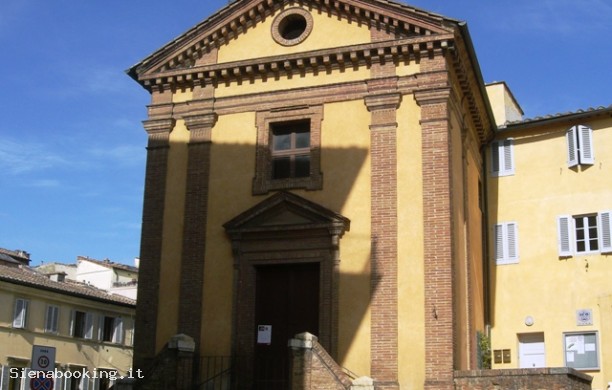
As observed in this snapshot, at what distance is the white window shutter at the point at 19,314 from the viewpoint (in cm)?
3625

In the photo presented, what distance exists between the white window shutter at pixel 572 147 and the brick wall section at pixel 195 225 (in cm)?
1012

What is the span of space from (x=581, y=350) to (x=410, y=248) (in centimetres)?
665

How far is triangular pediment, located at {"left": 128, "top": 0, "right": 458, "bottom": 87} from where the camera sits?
2023cm

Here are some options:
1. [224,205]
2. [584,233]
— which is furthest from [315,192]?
[584,233]

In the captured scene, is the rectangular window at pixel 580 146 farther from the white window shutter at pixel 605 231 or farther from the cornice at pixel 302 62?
the cornice at pixel 302 62

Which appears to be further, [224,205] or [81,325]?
[81,325]

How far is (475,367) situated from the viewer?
20859 millimetres

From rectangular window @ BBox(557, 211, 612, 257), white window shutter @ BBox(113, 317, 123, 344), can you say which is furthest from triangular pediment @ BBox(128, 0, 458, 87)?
white window shutter @ BBox(113, 317, 123, 344)

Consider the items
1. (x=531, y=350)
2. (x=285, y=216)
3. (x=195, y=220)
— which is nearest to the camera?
(x=285, y=216)

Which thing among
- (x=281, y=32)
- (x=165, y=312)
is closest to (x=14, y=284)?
(x=165, y=312)

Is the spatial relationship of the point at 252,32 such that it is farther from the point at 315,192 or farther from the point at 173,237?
the point at 173,237

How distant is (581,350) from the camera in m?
22.4

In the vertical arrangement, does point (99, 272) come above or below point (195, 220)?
above

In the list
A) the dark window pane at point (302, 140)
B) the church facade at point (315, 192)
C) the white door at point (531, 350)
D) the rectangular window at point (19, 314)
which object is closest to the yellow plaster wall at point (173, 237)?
the church facade at point (315, 192)
